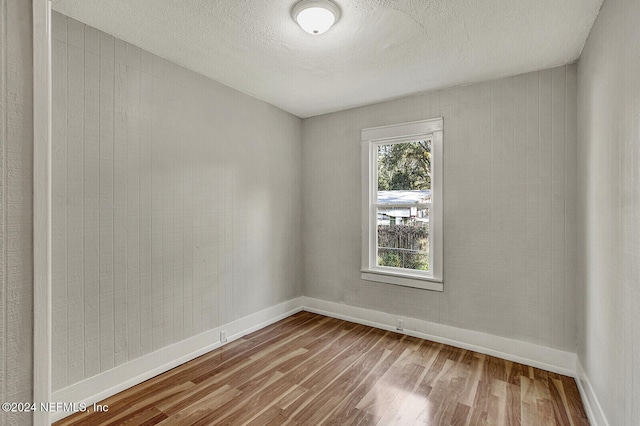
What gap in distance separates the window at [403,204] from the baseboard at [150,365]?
4.86 ft

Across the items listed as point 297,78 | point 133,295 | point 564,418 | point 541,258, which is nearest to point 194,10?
point 297,78

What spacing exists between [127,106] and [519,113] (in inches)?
132

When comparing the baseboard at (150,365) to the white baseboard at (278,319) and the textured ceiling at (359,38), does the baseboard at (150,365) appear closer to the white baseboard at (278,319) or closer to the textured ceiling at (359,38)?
the white baseboard at (278,319)

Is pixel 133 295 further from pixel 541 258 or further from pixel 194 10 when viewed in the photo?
pixel 541 258

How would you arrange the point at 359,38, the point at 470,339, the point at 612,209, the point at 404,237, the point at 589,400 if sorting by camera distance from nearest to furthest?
1. the point at 612,209
2. the point at 589,400
3. the point at 359,38
4. the point at 470,339
5. the point at 404,237

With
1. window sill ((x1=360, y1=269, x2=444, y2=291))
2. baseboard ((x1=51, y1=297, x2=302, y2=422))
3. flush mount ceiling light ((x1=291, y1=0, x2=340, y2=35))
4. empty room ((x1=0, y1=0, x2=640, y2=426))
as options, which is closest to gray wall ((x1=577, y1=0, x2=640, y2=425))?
empty room ((x1=0, y1=0, x2=640, y2=426))

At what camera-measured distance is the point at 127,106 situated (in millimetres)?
2479

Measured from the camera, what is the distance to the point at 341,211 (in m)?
4.04

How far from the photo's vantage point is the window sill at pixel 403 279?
3350 mm

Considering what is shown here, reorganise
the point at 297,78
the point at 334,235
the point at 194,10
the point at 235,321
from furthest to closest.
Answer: the point at 334,235, the point at 235,321, the point at 297,78, the point at 194,10

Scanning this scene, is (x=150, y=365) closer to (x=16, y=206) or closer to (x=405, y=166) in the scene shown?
(x=16, y=206)

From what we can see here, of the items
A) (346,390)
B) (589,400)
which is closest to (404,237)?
(346,390)

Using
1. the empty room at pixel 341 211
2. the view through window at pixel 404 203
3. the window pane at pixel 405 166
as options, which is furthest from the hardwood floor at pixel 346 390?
the window pane at pixel 405 166

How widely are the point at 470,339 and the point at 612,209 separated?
1867mm
